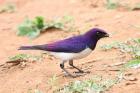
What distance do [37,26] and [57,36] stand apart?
0.62 m

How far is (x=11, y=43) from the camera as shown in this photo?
11.0 meters

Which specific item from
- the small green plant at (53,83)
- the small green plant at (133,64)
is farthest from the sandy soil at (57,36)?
the small green plant at (133,64)

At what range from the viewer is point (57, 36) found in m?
11.0

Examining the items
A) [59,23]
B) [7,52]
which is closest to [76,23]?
[59,23]

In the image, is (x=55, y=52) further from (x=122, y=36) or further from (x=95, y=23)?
(x=95, y=23)

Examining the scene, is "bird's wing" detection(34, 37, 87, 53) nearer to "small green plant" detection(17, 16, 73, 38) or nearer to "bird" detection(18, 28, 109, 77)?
"bird" detection(18, 28, 109, 77)

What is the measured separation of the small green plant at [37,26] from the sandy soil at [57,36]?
0.43ft

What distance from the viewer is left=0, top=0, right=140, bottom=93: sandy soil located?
802 centimetres

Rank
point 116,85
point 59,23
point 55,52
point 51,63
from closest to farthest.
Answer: point 116,85, point 55,52, point 51,63, point 59,23

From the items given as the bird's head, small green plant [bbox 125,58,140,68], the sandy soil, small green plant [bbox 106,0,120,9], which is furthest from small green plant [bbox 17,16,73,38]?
small green plant [bbox 125,58,140,68]

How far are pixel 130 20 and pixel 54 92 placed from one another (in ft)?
12.4

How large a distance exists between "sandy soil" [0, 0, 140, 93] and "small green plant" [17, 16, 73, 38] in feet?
0.43

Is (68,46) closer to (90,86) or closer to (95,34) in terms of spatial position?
(95,34)

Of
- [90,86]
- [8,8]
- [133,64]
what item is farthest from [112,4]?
[90,86]
